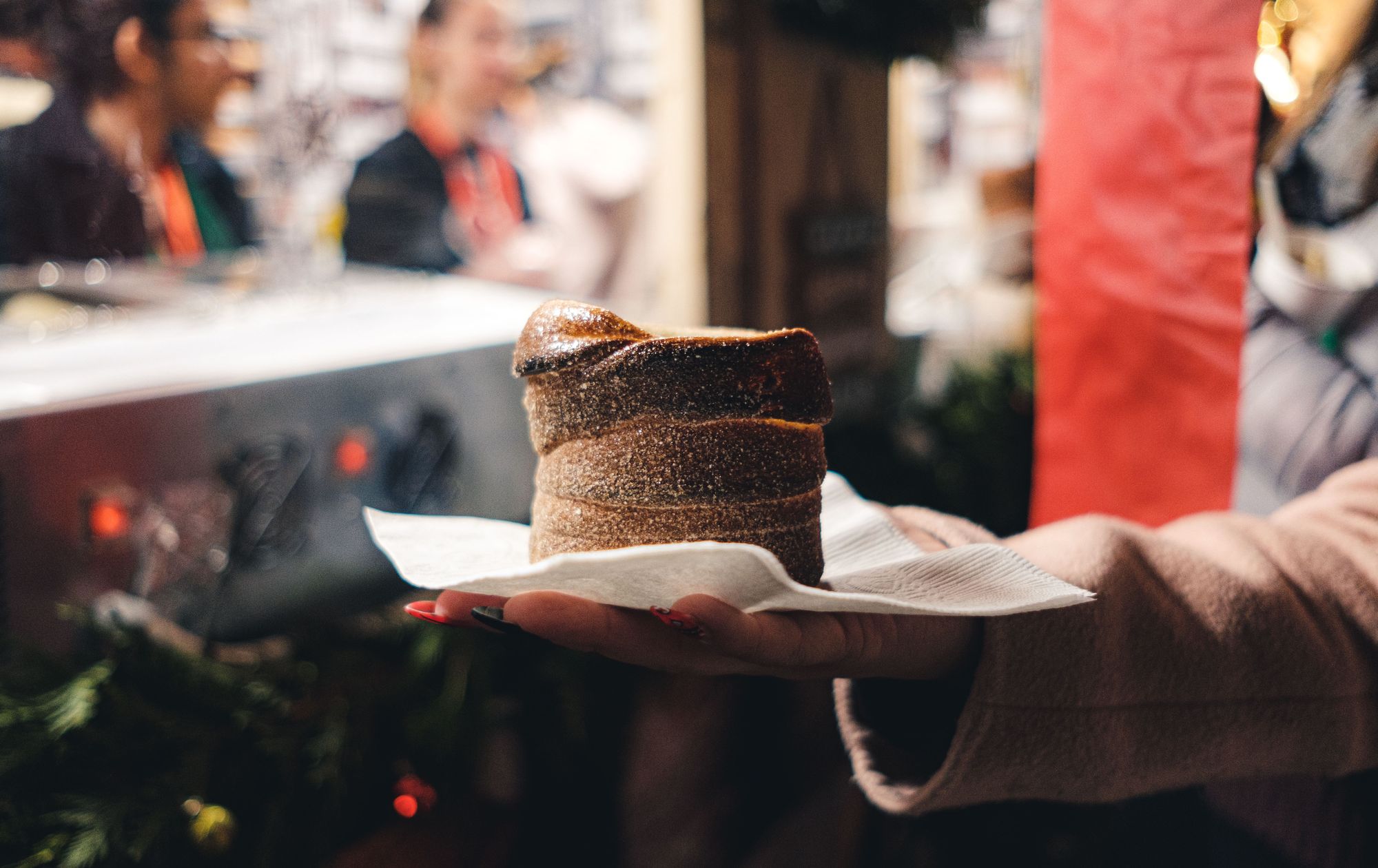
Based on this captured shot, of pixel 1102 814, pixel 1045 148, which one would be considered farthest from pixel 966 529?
pixel 1102 814

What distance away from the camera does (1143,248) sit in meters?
1.37

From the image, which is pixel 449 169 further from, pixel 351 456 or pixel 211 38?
pixel 351 456

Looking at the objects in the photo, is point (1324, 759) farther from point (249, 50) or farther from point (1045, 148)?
point (249, 50)

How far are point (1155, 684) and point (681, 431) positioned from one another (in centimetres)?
56

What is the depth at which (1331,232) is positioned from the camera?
1.16 m

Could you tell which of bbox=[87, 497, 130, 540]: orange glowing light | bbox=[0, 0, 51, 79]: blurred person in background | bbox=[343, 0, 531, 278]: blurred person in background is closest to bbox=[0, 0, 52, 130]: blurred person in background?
bbox=[0, 0, 51, 79]: blurred person in background

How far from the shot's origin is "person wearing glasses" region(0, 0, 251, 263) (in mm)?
1508

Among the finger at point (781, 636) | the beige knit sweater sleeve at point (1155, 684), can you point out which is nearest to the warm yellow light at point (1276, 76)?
the beige knit sweater sleeve at point (1155, 684)

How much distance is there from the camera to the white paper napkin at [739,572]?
23.8 inches

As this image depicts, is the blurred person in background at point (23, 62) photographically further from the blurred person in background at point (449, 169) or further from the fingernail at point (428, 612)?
the fingernail at point (428, 612)

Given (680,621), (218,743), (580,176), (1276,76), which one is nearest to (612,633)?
(680,621)

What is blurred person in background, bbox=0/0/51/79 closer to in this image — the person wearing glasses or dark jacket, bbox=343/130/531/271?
the person wearing glasses

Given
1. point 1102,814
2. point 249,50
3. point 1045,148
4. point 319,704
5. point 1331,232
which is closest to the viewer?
point 1331,232

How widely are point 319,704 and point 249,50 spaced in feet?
4.13
